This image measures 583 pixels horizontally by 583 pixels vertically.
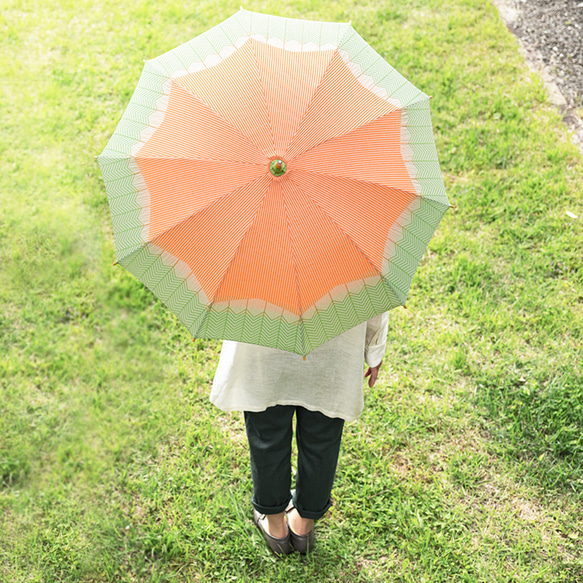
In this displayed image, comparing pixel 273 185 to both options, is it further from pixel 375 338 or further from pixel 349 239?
pixel 375 338

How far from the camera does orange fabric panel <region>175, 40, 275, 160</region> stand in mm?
2096

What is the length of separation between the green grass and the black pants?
0.40m

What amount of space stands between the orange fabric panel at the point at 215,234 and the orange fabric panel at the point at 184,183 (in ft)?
0.07

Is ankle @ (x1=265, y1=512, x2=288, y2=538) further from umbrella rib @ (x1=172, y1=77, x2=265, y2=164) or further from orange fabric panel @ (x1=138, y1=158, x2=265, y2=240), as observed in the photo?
umbrella rib @ (x1=172, y1=77, x2=265, y2=164)

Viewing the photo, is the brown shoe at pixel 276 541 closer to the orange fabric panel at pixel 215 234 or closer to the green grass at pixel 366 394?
the green grass at pixel 366 394

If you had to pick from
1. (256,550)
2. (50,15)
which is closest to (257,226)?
(256,550)

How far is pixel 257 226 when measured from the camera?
6.86ft

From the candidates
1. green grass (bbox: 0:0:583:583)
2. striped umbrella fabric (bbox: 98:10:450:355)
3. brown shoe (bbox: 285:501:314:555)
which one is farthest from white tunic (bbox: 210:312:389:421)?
green grass (bbox: 0:0:583:583)

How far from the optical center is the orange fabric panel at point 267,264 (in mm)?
2078

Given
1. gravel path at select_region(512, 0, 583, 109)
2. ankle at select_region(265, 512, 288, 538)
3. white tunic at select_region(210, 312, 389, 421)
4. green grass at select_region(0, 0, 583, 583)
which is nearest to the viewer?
white tunic at select_region(210, 312, 389, 421)

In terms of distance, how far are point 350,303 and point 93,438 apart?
2194mm

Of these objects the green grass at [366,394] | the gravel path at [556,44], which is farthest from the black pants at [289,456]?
the gravel path at [556,44]

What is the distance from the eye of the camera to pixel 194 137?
2170mm

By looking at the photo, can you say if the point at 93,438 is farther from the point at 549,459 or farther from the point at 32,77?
the point at 32,77
